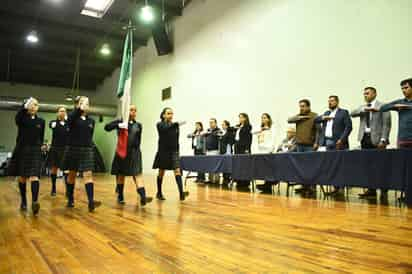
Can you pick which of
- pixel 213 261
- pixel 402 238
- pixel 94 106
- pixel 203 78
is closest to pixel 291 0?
pixel 203 78

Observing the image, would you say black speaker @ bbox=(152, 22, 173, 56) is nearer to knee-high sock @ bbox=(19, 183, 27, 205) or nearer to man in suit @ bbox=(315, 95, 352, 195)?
man in suit @ bbox=(315, 95, 352, 195)

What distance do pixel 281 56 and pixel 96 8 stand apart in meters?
6.13

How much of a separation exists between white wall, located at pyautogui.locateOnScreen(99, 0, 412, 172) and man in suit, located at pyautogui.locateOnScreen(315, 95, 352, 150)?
96 centimetres

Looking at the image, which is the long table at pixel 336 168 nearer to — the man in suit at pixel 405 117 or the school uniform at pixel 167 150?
the man in suit at pixel 405 117

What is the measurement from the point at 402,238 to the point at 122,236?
1695mm

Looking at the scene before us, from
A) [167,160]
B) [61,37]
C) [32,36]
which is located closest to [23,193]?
[167,160]

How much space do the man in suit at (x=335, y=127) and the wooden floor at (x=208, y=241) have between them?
1412 millimetres

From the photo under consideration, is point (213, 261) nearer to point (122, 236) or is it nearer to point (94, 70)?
point (122, 236)

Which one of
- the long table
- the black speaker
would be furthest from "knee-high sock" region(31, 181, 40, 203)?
the black speaker

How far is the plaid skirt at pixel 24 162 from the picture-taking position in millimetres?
3150

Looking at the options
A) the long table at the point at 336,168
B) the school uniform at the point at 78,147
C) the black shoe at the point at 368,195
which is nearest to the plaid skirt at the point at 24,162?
the school uniform at the point at 78,147

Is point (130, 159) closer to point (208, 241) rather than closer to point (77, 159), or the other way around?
point (77, 159)

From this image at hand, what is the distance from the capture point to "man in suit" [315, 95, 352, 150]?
4.40 meters

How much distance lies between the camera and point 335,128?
4.54 m
